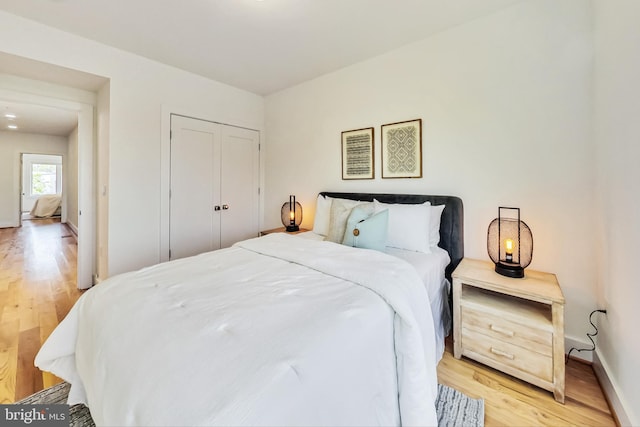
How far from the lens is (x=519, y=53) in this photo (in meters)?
2.02

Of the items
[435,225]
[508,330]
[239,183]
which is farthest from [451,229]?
[239,183]

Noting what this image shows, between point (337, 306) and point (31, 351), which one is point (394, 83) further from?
point (31, 351)

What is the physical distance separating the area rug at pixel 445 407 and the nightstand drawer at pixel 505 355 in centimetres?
33

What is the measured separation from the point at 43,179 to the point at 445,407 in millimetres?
13765

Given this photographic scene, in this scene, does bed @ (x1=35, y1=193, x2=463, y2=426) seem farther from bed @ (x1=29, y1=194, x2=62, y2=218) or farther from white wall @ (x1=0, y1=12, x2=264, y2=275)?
bed @ (x1=29, y1=194, x2=62, y2=218)

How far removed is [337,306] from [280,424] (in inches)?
20.1

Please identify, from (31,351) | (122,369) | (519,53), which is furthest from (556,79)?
(31,351)

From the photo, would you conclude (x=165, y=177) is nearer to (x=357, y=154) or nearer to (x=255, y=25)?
(x=255, y=25)

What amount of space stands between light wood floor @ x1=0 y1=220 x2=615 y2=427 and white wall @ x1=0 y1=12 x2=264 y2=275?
2.48ft

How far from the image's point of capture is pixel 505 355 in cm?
169

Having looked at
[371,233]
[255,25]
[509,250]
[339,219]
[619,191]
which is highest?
[255,25]

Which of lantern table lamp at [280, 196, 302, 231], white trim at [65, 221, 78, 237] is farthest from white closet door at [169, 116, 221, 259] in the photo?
white trim at [65, 221, 78, 237]

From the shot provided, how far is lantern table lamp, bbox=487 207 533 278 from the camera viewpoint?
1845mm

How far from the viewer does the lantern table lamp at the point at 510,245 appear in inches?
72.6
